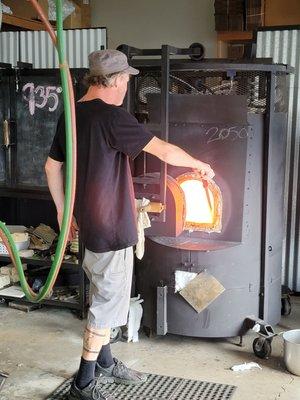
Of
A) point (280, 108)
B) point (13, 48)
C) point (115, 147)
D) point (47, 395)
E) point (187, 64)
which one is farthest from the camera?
point (13, 48)

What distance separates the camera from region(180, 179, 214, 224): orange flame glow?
3455 millimetres

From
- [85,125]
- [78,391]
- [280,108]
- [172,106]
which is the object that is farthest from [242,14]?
[78,391]

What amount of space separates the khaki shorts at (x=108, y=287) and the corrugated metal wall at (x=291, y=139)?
1945 millimetres

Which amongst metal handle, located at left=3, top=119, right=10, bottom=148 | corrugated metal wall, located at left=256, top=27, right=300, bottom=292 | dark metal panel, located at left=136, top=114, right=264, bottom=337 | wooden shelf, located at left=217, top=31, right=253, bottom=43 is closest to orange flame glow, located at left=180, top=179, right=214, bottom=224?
dark metal panel, located at left=136, top=114, right=264, bottom=337

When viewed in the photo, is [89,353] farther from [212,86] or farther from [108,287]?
[212,86]

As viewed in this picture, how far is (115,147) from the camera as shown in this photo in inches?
111

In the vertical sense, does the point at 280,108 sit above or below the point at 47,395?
above

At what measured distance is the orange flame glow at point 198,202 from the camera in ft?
11.3

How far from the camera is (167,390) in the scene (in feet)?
10.1

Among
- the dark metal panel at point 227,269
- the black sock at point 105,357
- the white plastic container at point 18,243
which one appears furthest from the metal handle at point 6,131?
the black sock at point 105,357

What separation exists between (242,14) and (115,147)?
2.88 meters

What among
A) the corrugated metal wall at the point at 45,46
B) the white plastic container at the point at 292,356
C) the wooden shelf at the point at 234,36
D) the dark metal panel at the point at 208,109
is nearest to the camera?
the white plastic container at the point at 292,356

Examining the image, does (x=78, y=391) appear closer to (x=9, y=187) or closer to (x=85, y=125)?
(x=85, y=125)

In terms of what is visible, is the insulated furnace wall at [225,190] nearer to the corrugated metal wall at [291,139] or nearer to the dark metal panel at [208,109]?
the dark metal panel at [208,109]
